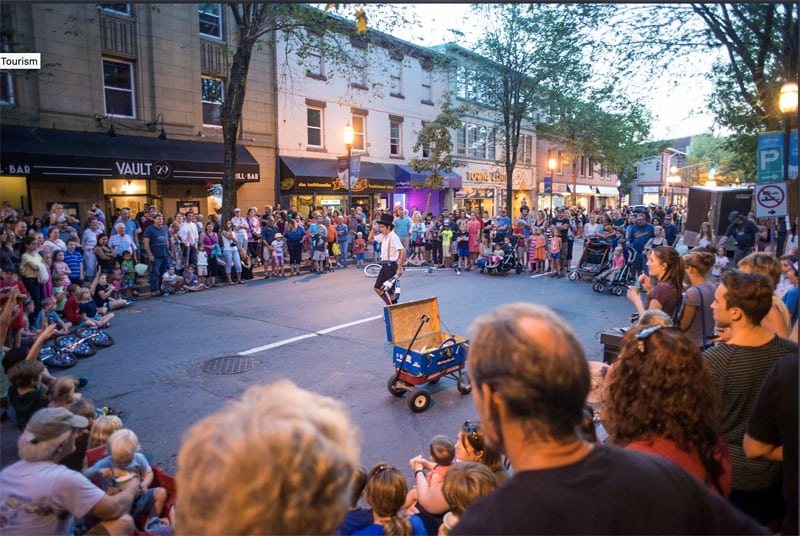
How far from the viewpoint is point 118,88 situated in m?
17.3

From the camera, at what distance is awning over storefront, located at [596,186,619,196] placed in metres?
54.9

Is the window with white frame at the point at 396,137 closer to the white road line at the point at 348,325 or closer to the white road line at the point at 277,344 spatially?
the white road line at the point at 348,325

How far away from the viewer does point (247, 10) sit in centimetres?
1540

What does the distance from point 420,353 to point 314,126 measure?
19.8 metres

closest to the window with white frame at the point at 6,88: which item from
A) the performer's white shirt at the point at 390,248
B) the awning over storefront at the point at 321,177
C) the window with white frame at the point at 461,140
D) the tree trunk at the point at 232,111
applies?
the tree trunk at the point at 232,111

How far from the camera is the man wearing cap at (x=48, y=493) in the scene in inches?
109

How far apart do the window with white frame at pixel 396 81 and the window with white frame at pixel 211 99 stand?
1000cm

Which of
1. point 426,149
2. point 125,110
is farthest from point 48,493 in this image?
point 426,149

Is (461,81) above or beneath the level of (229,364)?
above

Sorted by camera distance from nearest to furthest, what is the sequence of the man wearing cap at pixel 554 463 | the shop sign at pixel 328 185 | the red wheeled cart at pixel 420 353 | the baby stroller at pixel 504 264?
the man wearing cap at pixel 554 463, the red wheeled cart at pixel 420 353, the baby stroller at pixel 504 264, the shop sign at pixel 328 185

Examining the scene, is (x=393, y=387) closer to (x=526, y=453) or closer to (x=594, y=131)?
(x=526, y=453)

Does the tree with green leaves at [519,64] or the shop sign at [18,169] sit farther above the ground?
the tree with green leaves at [519,64]

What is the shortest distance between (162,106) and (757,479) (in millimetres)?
19820

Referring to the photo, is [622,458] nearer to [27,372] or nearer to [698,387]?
[698,387]
